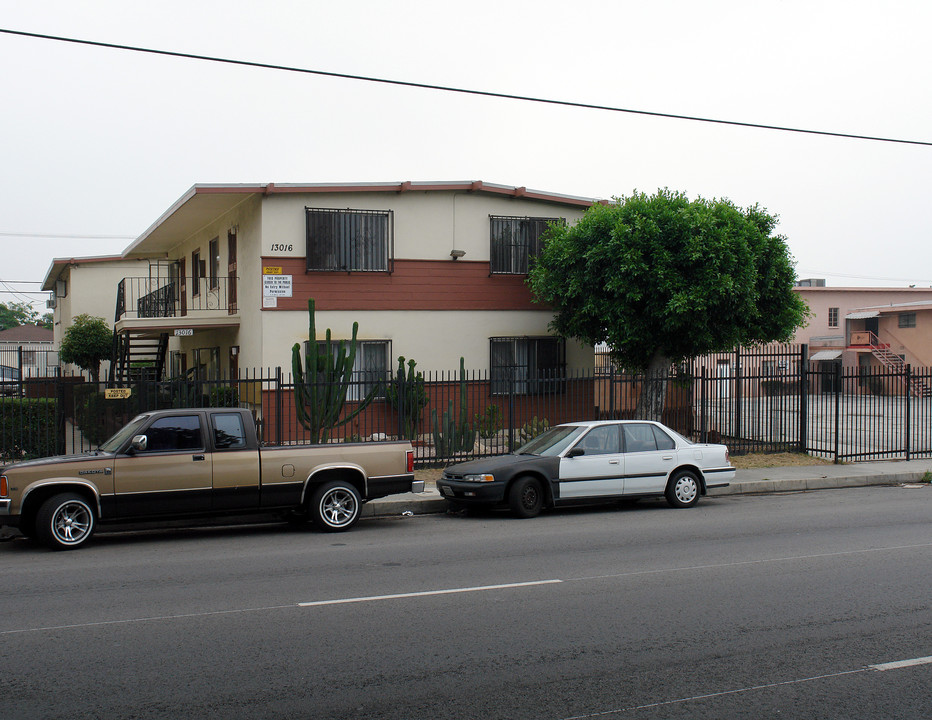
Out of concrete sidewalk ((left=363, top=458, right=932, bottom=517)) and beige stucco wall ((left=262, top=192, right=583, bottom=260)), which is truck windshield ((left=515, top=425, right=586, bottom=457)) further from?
beige stucco wall ((left=262, top=192, right=583, bottom=260))

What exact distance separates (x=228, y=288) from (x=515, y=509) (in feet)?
42.8

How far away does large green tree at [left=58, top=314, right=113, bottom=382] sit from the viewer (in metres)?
34.1

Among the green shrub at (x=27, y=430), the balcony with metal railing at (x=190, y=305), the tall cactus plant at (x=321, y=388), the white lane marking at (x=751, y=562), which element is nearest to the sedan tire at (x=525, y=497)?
the white lane marking at (x=751, y=562)

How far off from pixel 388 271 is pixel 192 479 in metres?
10.5

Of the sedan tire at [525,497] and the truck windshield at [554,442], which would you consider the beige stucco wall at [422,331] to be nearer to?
the truck windshield at [554,442]

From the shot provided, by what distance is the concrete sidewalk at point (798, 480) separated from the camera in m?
14.1

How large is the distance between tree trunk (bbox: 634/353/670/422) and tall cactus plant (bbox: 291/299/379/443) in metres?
6.18

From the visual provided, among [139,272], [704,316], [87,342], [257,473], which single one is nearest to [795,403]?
[704,316]

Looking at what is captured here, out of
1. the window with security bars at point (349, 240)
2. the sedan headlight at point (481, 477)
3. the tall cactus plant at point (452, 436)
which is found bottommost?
the sedan headlight at point (481, 477)

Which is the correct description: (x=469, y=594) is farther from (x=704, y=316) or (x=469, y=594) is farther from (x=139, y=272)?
(x=139, y=272)

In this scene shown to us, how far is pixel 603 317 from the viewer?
1906cm

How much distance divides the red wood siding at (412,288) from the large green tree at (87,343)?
16792mm

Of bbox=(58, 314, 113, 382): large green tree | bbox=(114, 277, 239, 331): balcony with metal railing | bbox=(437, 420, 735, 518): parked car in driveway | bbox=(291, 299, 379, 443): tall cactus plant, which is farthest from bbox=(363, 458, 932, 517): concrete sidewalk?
bbox=(58, 314, 113, 382): large green tree

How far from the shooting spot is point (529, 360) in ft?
73.7
